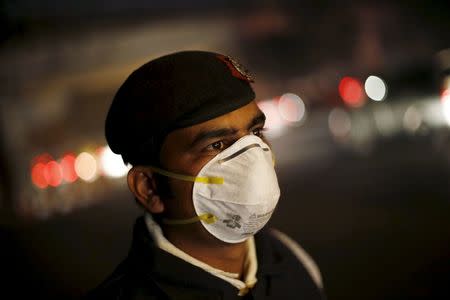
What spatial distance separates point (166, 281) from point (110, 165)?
36.1ft

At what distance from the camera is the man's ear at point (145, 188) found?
2.11 metres

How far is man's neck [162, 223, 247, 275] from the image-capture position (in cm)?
206

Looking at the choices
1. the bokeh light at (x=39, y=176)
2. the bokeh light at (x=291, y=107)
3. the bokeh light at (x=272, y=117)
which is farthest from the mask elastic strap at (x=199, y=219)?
the bokeh light at (x=39, y=176)

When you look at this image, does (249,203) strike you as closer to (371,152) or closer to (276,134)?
(276,134)

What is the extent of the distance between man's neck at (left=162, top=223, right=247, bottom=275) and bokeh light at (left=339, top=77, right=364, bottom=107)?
10.5m

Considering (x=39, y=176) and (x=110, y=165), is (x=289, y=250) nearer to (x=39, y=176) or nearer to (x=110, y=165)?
(x=110, y=165)

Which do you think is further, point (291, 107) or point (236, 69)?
point (291, 107)

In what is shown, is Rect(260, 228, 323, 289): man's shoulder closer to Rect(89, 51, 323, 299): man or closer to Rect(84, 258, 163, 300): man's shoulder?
Rect(89, 51, 323, 299): man

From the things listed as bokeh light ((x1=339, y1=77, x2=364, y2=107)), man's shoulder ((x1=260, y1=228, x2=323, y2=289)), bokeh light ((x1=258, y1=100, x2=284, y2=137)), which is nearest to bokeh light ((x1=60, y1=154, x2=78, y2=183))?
bokeh light ((x1=258, y1=100, x2=284, y2=137))

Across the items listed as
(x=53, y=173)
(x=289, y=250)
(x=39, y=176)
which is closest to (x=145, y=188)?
(x=289, y=250)

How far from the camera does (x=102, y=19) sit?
855 inches

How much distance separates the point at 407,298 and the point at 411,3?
20.4m

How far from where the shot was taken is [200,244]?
208 cm

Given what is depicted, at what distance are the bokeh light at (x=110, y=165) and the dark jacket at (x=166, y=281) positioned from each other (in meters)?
10.6
